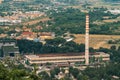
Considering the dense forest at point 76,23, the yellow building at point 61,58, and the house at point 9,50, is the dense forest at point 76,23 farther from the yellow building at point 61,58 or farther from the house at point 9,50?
the yellow building at point 61,58

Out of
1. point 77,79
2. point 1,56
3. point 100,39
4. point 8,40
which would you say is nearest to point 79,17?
point 100,39

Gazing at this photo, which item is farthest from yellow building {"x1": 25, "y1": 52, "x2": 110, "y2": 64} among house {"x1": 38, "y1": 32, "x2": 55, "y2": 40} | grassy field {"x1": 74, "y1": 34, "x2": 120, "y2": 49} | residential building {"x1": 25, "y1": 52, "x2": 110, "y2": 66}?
house {"x1": 38, "y1": 32, "x2": 55, "y2": 40}

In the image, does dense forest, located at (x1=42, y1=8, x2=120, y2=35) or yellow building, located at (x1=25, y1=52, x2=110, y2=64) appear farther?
dense forest, located at (x1=42, y1=8, x2=120, y2=35)

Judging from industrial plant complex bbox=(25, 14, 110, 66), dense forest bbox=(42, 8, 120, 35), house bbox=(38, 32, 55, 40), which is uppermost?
industrial plant complex bbox=(25, 14, 110, 66)

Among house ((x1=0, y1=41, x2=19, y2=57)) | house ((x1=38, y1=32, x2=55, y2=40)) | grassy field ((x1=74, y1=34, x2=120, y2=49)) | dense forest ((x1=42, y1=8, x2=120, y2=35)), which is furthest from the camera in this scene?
dense forest ((x1=42, y1=8, x2=120, y2=35))

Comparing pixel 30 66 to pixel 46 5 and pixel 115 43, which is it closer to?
pixel 115 43

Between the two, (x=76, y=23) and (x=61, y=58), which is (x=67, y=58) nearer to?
(x=61, y=58)

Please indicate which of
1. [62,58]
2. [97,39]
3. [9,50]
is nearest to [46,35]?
[97,39]

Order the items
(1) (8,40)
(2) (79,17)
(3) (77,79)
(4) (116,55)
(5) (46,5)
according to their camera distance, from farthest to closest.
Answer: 1. (5) (46,5)
2. (2) (79,17)
3. (1) (8,40)
4. (4) (116,55)
5. (3) (77,79)

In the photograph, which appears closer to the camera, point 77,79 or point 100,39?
point 77,79

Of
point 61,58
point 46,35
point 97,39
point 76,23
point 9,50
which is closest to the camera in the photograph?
point 61,58

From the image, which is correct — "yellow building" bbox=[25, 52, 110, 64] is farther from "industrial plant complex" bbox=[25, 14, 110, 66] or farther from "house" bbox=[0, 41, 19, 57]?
"house" bbox=[0, 41, 19, 57]
